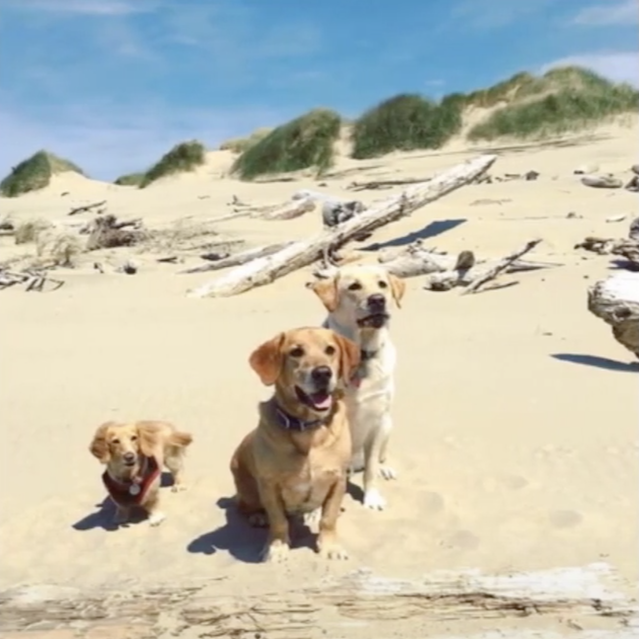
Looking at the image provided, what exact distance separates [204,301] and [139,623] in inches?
328

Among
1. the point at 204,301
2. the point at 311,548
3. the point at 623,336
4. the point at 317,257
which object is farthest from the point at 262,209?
the point at 311,548

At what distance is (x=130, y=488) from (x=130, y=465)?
12cm

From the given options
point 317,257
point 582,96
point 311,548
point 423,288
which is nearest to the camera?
point 311,548

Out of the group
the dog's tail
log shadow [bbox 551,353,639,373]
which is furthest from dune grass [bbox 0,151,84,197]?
the dog's tail

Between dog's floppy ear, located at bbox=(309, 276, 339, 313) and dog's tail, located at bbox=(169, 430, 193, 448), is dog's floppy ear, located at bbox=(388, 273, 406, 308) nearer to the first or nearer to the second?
dog's floppy ear, located at bbox=(309, 276, 339, 313)

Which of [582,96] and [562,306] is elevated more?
[582,96]

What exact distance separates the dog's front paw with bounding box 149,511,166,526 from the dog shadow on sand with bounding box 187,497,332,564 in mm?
315

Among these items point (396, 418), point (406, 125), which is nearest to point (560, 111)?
point (406, 125)

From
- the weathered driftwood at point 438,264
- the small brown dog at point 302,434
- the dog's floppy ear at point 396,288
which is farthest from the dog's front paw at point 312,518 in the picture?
the weathered driftwood at point 438,264

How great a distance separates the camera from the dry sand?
5.01 metres

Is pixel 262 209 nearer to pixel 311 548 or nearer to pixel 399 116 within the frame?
pixel 399 116

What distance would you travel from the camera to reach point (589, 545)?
16.0 feet

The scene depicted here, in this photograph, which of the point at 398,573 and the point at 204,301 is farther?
the point at 204,301

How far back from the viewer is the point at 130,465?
5.64 metres
